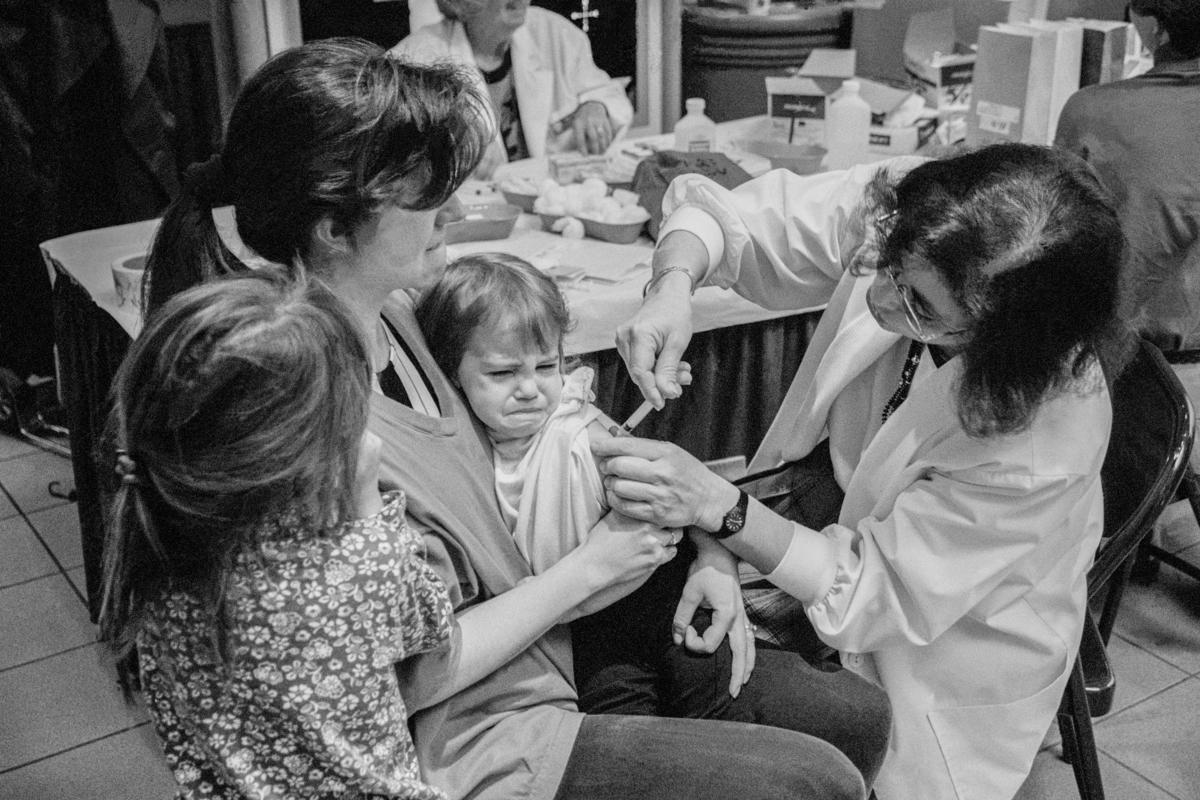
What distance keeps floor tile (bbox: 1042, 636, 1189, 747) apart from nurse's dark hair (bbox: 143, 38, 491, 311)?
184 cm

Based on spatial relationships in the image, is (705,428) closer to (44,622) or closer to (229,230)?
(229,230)

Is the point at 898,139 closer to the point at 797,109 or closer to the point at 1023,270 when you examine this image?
the point at 797,109

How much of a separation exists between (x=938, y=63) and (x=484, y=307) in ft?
7.80

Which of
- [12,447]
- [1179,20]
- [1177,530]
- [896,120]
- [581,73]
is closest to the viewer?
[1179,20]

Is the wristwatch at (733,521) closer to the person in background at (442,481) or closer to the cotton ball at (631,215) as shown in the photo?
the person in background at (442,481)

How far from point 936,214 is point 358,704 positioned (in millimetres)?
853

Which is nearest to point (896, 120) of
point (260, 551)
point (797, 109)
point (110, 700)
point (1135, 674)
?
point (797, 109)

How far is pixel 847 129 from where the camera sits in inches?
114

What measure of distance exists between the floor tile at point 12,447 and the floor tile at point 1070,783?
304 centimetres

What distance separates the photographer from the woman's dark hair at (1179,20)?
7.79ft

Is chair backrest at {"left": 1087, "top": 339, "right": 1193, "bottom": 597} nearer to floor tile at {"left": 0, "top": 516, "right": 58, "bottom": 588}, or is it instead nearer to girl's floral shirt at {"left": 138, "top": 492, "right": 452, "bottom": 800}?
girl's floral shirt at {"left": 138, "top": 492, "right": 452, "bottom": 800}

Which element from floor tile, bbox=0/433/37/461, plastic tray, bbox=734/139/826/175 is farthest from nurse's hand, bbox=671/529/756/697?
floor tile, bbox=0/433/37/461

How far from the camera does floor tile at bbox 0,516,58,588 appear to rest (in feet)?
9.61

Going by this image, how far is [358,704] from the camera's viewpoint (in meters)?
1.06
